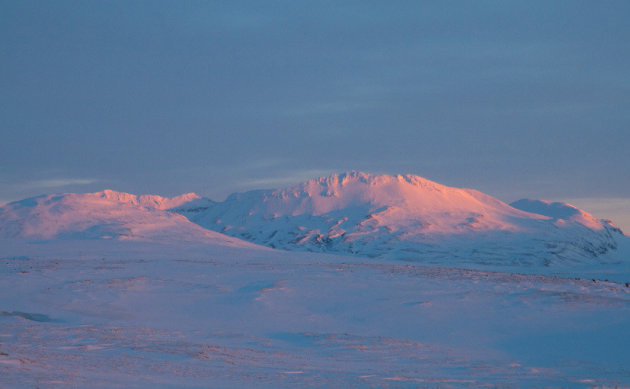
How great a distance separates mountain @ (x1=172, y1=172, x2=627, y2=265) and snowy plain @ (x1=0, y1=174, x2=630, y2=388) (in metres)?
45.8

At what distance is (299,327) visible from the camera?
20703 mm

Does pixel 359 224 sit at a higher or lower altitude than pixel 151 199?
lower

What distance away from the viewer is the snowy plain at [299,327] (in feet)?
41.8

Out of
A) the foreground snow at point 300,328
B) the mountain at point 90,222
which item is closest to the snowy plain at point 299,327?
the foreground snow at point 300,328

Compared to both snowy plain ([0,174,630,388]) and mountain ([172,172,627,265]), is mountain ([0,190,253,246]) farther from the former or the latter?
snowy plain ([0,174,630,388])

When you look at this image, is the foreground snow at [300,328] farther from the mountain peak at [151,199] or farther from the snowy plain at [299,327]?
the mountain peak at [151,199]

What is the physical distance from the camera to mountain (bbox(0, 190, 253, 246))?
199 ft

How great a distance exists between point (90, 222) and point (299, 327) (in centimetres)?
5077

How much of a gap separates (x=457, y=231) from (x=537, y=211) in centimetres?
4308

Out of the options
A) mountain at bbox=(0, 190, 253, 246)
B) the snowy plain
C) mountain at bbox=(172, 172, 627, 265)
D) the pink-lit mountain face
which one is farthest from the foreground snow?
mountain at bbox=(172, 172, 627, 265)

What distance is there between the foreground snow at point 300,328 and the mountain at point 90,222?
2614 centimetres

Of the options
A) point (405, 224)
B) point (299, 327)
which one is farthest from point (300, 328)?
point (405, 224)

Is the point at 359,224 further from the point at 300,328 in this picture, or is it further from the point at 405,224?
the point at 300,328

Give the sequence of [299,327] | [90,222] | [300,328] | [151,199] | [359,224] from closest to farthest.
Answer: [300,328] → [299,327] → [90,222] → [359,224] → [151,199]
